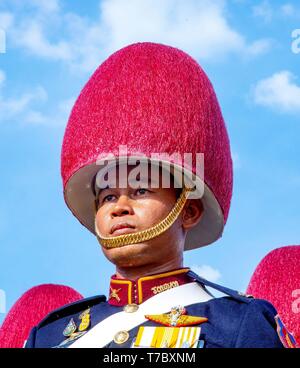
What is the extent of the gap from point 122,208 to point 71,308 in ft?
2.87

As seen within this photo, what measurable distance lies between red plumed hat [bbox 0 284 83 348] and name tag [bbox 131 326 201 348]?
7.68ft

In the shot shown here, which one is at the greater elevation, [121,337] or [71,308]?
[71,308]

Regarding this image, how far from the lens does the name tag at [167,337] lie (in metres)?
5.14

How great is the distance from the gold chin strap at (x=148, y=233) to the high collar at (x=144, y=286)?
0.25m

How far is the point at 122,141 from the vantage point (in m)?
5.51

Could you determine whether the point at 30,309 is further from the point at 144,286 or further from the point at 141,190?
the point at 141,190

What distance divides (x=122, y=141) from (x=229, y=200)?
2.76 feet

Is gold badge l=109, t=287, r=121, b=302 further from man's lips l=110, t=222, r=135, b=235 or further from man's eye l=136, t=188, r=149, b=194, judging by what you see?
man's eye l=136, t=188, r=149, b=194

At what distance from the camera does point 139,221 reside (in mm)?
5395

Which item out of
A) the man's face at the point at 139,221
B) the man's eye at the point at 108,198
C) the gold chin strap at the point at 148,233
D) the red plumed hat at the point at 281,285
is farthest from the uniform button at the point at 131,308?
the red plumed hat at the point at 281,285

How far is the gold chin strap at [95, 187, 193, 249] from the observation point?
5363mm

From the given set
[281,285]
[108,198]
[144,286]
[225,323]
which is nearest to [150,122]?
[108,198]

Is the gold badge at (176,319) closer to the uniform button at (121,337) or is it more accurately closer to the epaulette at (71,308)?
the uniform button at (121,337)
